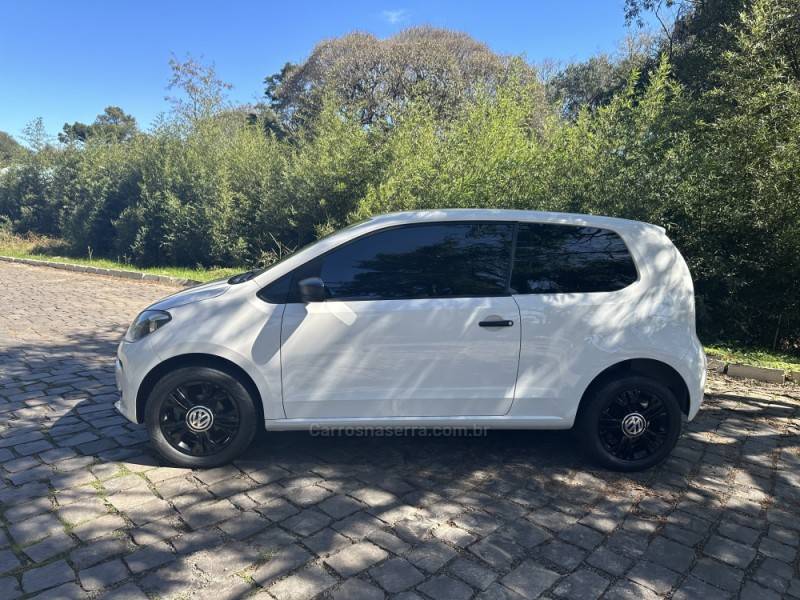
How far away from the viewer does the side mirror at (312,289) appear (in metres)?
3.48

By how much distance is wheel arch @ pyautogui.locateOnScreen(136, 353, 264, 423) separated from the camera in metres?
3.63

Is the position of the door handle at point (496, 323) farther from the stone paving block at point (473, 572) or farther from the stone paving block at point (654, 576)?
the stone paving block at point (654, 576)

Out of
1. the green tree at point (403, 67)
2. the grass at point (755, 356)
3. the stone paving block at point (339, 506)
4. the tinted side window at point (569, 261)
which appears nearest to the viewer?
the stone paving block at point (339, 506)

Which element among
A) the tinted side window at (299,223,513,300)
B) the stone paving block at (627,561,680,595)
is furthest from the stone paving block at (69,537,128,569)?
the stone paving block at (627,561,680,595)

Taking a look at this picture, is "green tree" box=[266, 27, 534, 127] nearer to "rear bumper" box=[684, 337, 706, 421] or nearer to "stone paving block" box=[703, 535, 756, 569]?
"rear bumper" box=[684, 337, 706, 421]

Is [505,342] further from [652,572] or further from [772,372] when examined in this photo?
[772,372]

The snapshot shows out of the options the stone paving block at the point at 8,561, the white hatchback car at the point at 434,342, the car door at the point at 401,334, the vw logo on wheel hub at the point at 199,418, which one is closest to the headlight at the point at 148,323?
the white hatchback car at the point at 434,342

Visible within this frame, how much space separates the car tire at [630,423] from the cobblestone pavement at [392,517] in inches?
5.6

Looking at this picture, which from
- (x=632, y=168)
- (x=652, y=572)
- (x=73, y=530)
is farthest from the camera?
(x=632, y=168)

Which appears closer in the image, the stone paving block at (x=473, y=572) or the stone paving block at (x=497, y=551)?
the stone paving block at (x=473, y=572)

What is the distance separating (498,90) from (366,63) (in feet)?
62.5

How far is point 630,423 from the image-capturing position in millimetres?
3736

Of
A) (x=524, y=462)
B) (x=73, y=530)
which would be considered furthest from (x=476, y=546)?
(x=73, y=530)

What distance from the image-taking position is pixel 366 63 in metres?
26.2
